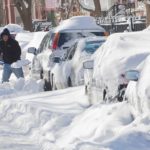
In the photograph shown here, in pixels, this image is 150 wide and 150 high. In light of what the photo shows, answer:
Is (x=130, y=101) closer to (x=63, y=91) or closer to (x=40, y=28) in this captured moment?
(x=63, y=91)

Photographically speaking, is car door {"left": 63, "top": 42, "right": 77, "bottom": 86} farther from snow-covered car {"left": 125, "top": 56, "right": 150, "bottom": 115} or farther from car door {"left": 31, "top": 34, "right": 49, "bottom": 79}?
snow-covered car {"left": 125, "top": 56, "right": 150, "bottom": 115}

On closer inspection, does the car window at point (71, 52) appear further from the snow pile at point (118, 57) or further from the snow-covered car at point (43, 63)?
the snow pile at point (118, 57)

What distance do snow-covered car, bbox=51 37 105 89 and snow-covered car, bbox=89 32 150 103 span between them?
2.79m

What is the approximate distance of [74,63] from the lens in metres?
13.4

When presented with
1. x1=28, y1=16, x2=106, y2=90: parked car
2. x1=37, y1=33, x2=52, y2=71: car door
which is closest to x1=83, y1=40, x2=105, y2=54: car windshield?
x1=28, y1=16, x2=106, y2=90: parked car

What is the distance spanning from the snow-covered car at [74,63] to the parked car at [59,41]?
83 cm

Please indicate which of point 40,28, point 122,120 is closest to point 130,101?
point 122,120

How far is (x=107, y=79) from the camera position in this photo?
8.73 meters

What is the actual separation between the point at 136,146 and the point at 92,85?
3.89 metres

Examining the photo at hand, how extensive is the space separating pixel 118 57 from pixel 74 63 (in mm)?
4737

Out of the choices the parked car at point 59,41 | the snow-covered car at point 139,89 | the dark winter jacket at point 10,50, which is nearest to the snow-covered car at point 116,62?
the snow-covered car at point 139,89

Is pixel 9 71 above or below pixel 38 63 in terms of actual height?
below

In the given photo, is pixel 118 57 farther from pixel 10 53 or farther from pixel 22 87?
pixel 10 53

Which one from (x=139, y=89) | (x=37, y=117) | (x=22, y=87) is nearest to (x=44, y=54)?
(x=22, y=87)
